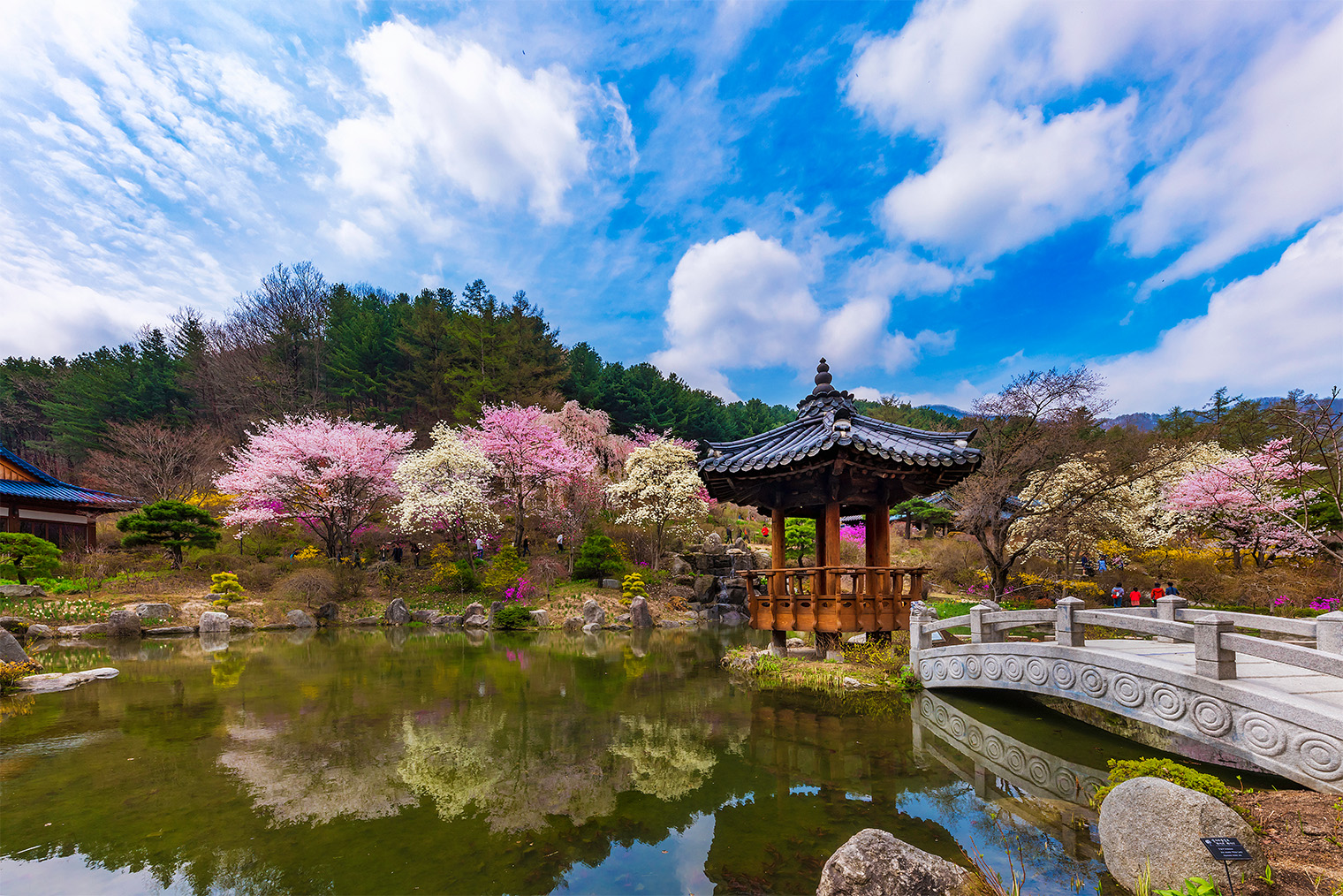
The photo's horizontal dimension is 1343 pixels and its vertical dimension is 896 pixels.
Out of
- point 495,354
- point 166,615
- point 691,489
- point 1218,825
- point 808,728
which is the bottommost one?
point 166,615

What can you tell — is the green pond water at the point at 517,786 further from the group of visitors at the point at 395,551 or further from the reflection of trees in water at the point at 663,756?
the group of visitors at the point at 395,551

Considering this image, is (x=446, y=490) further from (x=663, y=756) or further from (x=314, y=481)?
(x=663, y=756)

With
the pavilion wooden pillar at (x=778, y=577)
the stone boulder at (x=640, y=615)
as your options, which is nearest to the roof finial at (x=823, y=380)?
the pavilion wooden pillar at (x=778, y=577)

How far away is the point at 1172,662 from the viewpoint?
5.24m

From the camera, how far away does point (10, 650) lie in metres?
9.37

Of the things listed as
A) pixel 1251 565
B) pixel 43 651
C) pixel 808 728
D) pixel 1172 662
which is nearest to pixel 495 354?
pixel 43 651

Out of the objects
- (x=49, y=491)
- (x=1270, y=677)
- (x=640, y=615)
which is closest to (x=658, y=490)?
(x=640, y=615)

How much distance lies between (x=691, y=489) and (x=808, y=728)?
14.8 m

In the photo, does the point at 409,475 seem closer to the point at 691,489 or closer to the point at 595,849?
the point at 691,489

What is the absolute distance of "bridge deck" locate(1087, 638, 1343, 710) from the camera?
4.37m

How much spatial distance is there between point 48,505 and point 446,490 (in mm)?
16133

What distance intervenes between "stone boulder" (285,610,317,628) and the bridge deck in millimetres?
20098

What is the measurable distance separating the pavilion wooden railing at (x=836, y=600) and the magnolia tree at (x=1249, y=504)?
12.3 m

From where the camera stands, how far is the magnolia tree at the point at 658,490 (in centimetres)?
2094
